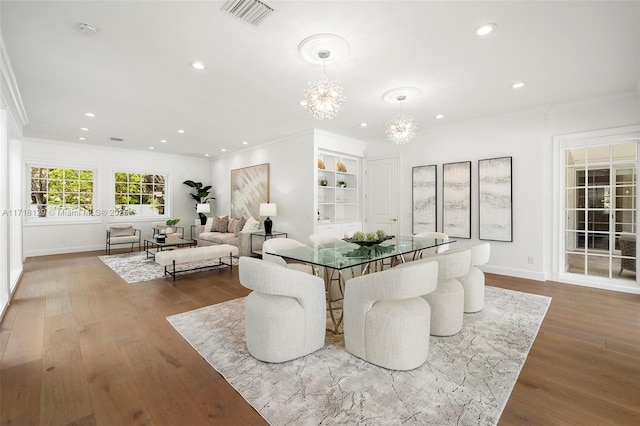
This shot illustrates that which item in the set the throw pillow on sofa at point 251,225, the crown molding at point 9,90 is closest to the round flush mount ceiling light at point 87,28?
the crown molding at point 9,90

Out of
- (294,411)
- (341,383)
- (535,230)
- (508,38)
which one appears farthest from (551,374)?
(535,230)

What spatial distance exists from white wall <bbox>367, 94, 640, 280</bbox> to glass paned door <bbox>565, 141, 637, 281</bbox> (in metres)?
0.34

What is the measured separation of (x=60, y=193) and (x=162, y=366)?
23.7 ft

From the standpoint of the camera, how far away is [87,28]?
2410 mm

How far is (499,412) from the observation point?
1.70 metres

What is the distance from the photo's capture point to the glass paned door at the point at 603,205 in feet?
13.4

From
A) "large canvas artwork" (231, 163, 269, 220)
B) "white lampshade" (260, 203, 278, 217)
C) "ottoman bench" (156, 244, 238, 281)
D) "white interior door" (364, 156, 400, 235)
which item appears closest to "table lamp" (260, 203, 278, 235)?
"white lampshade" (260, 203, 278, 217)

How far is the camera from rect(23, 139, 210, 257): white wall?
261 inches

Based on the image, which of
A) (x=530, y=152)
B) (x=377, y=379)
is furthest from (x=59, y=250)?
(x=530, y=152)

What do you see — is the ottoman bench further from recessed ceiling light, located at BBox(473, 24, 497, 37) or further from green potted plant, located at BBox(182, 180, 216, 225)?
recessed ceiling light, located at BBox(473, 24, 497, 37)

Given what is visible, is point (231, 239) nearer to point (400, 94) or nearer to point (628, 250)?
point (400, 94)

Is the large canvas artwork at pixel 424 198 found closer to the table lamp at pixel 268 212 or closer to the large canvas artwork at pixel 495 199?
the large canvas artwork at pixel 495 199

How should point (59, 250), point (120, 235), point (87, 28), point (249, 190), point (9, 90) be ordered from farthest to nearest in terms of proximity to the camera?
point (249, 190) → point (120, 235) → point (59, 250) → point (9, 90) → point (87, 28)

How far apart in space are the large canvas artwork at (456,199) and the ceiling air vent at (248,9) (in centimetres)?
428
